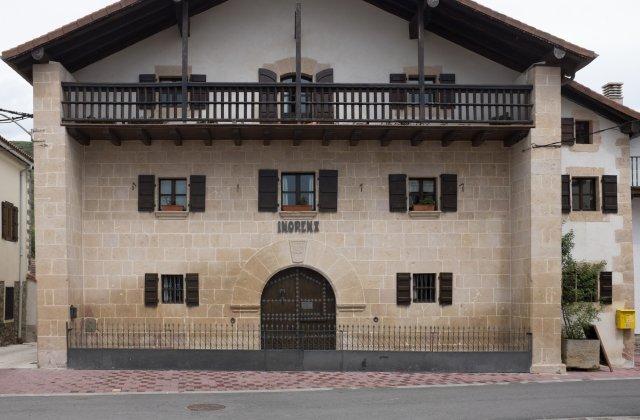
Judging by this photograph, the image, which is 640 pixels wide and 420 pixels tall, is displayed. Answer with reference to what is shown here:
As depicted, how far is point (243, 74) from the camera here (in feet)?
67.5

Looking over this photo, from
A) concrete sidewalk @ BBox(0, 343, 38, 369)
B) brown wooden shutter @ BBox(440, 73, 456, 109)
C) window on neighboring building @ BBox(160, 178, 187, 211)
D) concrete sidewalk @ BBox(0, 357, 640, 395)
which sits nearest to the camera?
concrete sidewalk @ BBox(0, 357, 640, 395)

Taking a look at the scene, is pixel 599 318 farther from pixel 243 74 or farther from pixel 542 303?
pixel 243 74

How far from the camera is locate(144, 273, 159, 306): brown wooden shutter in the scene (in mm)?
19953

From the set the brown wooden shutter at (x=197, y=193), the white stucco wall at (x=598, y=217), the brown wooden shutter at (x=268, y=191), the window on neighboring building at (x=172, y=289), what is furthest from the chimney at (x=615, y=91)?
the window on neighboring building at (x=172, y=289)

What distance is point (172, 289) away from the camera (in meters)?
20.2

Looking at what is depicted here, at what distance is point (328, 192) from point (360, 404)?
7.49m

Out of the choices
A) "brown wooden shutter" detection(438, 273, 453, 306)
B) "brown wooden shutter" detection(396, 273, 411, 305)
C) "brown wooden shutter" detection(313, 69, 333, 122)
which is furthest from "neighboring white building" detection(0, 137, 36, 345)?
"brown wooden shutter" detection(438, 273, 453, 306)

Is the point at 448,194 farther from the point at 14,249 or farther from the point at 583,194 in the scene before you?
the point at 14,249

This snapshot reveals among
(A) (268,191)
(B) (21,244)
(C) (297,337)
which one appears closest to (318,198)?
(A) (268,191)

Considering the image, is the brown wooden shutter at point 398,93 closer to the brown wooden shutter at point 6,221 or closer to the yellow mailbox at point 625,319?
the yellow mailbox at point 625,319

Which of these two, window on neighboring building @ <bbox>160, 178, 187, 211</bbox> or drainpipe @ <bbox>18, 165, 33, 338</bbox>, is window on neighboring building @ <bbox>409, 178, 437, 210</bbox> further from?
drainpipe @ <bbox>18, 165, 33, 338</bbox>

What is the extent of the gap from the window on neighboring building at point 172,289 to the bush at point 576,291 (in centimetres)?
970

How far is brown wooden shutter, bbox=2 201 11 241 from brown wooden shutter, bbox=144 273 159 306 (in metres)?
9.67

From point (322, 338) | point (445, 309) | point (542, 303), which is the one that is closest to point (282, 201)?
point (322, 338)
